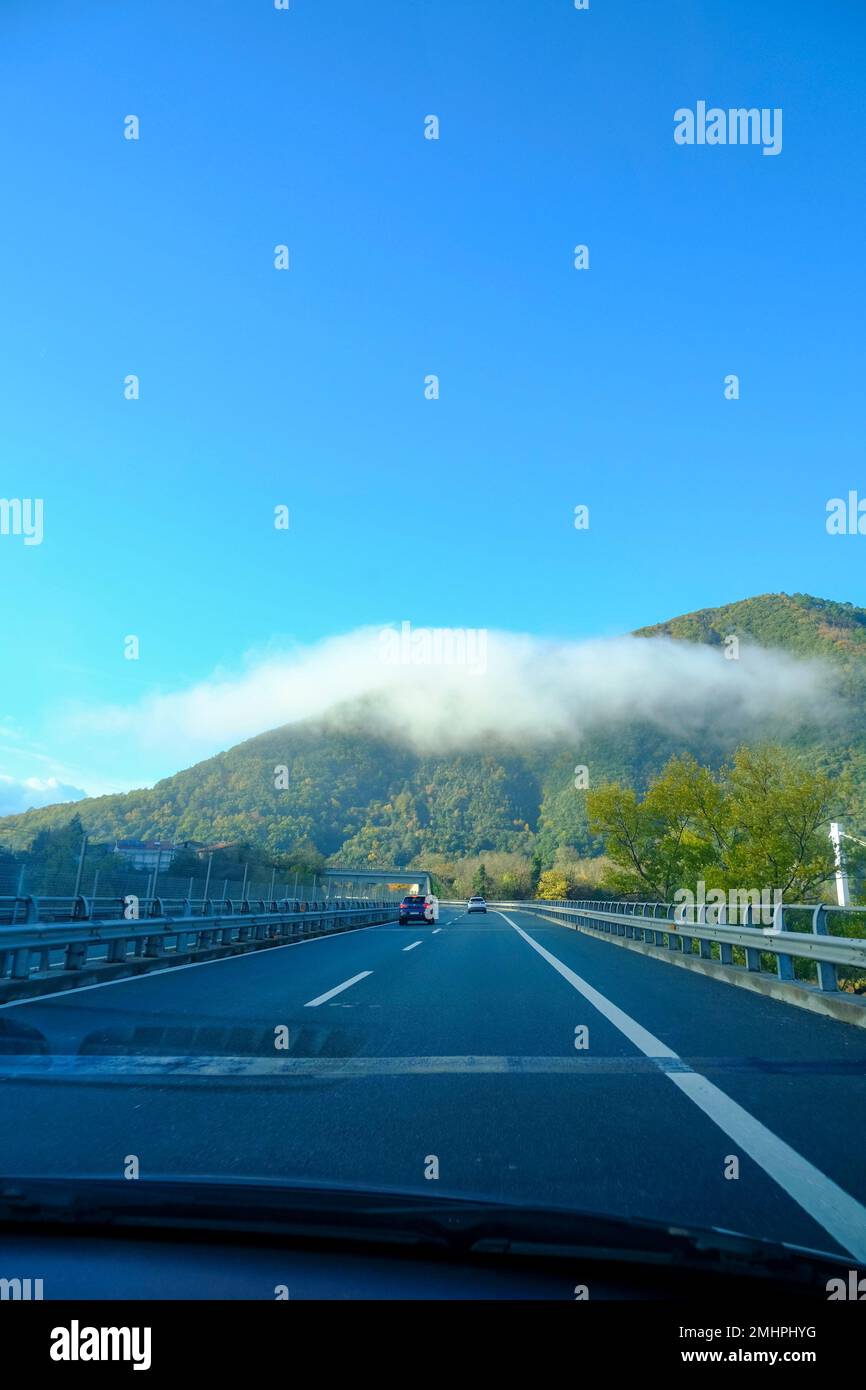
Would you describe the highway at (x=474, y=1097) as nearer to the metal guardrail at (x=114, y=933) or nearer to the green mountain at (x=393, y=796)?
the metal guardrail at (x=114, y=933)

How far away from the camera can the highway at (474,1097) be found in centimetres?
425

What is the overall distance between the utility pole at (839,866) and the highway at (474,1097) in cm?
4461

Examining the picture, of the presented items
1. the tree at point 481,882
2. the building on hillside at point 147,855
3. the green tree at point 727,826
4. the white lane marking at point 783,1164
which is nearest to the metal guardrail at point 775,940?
the white lane marking at point 783,1164

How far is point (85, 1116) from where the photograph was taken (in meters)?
5.63

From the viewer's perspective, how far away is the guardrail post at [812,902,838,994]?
10.4m

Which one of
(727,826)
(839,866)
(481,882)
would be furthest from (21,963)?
(481,882)

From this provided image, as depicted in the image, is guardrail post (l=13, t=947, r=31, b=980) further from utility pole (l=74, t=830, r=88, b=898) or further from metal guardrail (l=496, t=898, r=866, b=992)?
metal guardrail (l=496, t=898, r=866, b=992)

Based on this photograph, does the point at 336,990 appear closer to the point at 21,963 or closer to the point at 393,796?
the point at 21,963

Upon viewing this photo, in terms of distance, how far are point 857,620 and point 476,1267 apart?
657 feet

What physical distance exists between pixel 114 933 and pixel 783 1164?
12.0 m

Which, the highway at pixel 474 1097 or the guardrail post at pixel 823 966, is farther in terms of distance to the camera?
the guardrail post at pixel 823 966

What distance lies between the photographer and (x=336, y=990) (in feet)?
41.1

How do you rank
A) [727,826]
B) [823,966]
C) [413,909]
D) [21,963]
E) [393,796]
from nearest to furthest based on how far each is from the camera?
1. [823,966]
2. [21,963]
3. [413,909]
4. [727,826]
5. [393,796]

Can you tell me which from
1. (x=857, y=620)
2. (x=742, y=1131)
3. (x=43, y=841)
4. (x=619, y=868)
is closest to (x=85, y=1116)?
(x=742, y=1131)
